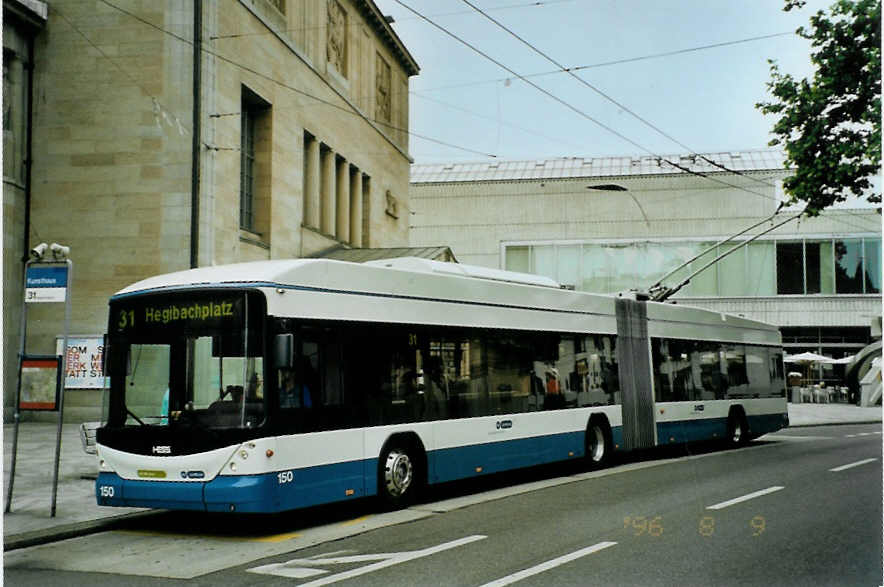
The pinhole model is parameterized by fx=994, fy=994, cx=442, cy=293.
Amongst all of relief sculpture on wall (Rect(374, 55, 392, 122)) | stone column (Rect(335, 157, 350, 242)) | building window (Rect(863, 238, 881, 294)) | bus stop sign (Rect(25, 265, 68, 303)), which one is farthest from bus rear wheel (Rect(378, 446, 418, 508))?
building window (Rect(863, 238, 881, 294))

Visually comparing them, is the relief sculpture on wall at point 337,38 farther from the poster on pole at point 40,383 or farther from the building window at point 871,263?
the building window at point 871,263

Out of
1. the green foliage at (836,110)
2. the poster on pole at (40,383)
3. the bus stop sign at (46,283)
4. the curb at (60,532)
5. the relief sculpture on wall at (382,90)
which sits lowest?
the curb at (60,532)

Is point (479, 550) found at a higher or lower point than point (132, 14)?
lower

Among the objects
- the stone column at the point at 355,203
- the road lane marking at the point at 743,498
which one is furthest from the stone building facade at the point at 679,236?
the road lane marking at the point at 743,498

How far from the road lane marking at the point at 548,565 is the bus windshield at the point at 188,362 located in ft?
11.0

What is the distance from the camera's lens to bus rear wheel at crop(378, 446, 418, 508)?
1166 cm

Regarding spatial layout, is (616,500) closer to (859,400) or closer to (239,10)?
(239,10)

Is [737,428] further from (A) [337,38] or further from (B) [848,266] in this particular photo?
(B) [848,266]

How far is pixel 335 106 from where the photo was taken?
1438 inches

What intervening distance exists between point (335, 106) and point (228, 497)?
28.3 m

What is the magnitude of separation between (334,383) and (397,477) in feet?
5.30

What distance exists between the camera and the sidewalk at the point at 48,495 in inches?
410

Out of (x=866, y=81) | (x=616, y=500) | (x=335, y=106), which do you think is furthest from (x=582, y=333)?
(x=335, y=106)

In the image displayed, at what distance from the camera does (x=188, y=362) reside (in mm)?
10367
